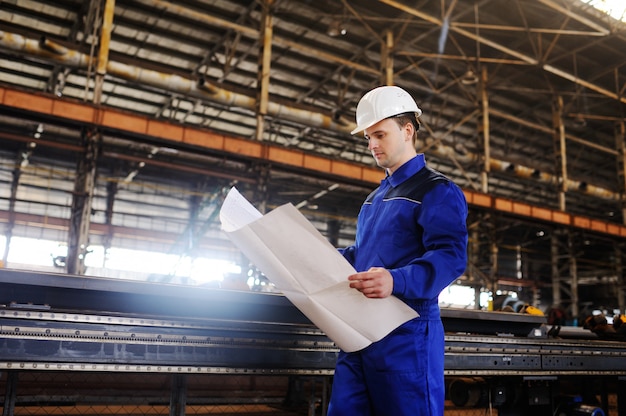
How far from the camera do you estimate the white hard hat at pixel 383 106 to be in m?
A: 2.39

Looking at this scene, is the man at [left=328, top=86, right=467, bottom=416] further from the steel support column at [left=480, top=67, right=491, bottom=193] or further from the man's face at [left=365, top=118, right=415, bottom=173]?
the steel support column at [left=480, top=67, right=491, bottom=193]


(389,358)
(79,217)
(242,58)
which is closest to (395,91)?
(389,358)

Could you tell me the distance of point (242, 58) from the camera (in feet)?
57.7

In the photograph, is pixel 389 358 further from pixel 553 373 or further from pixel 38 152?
pixel 38 152

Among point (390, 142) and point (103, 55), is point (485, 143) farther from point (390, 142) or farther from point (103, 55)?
point (390, 142)

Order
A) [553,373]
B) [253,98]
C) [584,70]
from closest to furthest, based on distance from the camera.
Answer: [553,373] < [253,98] < [584,70]

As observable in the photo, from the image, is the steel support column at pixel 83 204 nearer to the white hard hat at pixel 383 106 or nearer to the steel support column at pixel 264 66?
the steel support column at pixel 264 66

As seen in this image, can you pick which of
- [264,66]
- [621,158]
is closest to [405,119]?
[264,66]

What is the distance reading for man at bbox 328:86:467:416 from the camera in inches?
84.8

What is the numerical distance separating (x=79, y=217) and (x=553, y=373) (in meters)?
9.50

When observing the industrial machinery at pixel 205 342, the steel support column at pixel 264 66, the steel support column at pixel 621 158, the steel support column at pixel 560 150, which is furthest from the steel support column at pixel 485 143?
the industrial machinery at pixel 205 342

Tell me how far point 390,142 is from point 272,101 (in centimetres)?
1481

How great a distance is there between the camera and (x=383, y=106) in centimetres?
239

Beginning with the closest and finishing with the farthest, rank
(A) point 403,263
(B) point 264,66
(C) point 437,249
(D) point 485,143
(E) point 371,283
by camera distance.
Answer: (E) point 371,283
(C) point 437,249
(A) point 403,263
(B) point 264,66
(D) point 485,143
